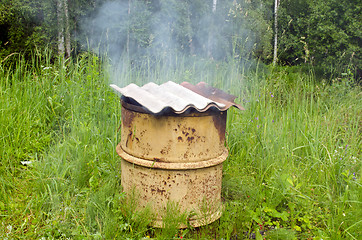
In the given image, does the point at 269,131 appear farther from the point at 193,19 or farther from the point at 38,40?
the point at 193,19

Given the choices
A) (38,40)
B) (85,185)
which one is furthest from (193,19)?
(85,185)

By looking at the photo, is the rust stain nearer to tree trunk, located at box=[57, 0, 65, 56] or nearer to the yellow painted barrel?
the yellow painted barrel

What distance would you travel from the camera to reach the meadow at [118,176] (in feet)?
8.45

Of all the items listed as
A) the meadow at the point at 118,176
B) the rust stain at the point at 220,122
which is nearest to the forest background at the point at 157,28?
the meadow at the point at 118,176

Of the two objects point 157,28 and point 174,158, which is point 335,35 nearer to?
point 157,28

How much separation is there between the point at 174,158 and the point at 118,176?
0.90 meters

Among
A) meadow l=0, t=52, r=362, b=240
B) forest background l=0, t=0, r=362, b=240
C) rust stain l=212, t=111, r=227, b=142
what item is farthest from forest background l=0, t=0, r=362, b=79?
rust stain l=212, t=111, r=227, b=142

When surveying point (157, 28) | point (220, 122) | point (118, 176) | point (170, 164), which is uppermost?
point (157, 28)

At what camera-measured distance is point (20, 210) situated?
Answer: 274cm

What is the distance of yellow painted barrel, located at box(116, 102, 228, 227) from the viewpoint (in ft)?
7.87

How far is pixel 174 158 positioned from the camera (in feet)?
7.96

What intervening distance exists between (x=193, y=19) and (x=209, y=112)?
39.8 ft

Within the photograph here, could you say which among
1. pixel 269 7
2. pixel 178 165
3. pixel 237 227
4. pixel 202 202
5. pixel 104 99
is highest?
pixel 269 7

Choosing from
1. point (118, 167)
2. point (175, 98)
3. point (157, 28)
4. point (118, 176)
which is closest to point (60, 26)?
point (157, 28)
